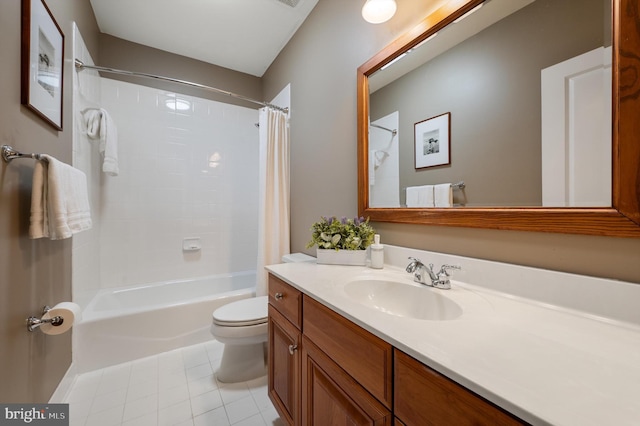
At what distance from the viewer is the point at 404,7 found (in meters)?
1.18

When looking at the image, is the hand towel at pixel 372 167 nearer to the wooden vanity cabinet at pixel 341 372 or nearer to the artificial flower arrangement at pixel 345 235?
the artificial flower arrangement at pixel 345 235

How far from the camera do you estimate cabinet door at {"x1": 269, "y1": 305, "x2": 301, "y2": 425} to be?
99 cm

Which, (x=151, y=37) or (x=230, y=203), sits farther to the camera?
(x=230, y=203)

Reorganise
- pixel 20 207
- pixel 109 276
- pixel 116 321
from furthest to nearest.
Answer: pixel 109 276 < pixel 116 321 < pixel 20 207

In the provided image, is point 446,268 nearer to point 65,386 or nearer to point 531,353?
point 531,353

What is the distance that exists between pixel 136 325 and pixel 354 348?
1804 millimetres

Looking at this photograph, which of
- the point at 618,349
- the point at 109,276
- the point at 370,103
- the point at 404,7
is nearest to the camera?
the point at 618,349

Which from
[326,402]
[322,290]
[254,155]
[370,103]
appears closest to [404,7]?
[370,103]

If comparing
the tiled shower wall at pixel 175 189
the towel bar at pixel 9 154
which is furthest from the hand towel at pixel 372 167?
the tiled shower wall at pixel 175 189

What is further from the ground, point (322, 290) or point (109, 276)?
point (322, 290)

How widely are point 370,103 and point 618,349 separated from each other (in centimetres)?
129

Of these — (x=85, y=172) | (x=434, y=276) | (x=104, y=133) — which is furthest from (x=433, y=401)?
(x=104, y=133)

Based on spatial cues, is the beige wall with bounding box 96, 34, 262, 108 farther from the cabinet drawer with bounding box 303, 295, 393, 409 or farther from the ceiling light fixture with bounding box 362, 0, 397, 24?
the cabinet drawer with bounding box 303, 295, 393, 409

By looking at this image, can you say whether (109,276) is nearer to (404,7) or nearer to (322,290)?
(322,290)
